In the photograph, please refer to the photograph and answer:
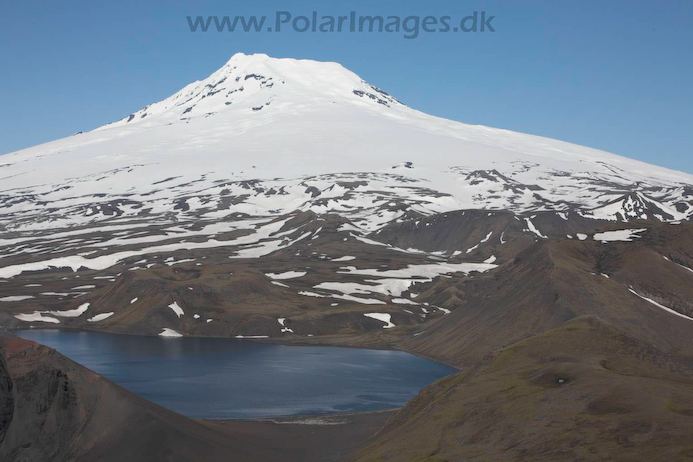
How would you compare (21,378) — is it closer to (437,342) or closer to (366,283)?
(437,342)

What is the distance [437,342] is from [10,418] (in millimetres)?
89047

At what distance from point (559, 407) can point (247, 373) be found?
224 feet

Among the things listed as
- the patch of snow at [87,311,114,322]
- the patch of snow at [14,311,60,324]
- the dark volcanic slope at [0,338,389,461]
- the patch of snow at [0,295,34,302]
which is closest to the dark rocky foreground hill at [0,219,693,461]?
the dark volcanic slope at [0,338,389,461]

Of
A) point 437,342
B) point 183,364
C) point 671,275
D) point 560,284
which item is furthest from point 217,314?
point 671,275

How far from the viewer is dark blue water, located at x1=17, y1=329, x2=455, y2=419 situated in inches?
3497

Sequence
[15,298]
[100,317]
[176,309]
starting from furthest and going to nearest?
[15,298] → [100,317] → [176,309]

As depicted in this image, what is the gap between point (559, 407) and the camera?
164 feet

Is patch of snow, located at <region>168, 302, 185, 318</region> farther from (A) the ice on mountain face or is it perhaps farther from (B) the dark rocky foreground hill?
(A) the ice on mountain face

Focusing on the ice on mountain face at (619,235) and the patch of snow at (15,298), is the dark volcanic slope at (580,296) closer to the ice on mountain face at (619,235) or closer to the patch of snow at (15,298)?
the ice on mountain face at (619,235)

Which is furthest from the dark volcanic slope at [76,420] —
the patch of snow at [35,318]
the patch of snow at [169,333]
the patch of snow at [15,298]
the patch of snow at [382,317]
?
the patch of snow at [15,298]

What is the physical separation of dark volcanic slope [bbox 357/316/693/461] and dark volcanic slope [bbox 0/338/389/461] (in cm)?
1416

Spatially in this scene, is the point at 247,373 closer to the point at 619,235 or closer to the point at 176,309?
the point at 176,309

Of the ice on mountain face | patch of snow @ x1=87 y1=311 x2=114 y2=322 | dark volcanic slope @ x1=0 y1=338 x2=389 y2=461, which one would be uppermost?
the ice on mountain face

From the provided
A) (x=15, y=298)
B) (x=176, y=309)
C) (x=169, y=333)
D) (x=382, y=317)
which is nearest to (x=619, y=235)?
(x=382, y=317)
